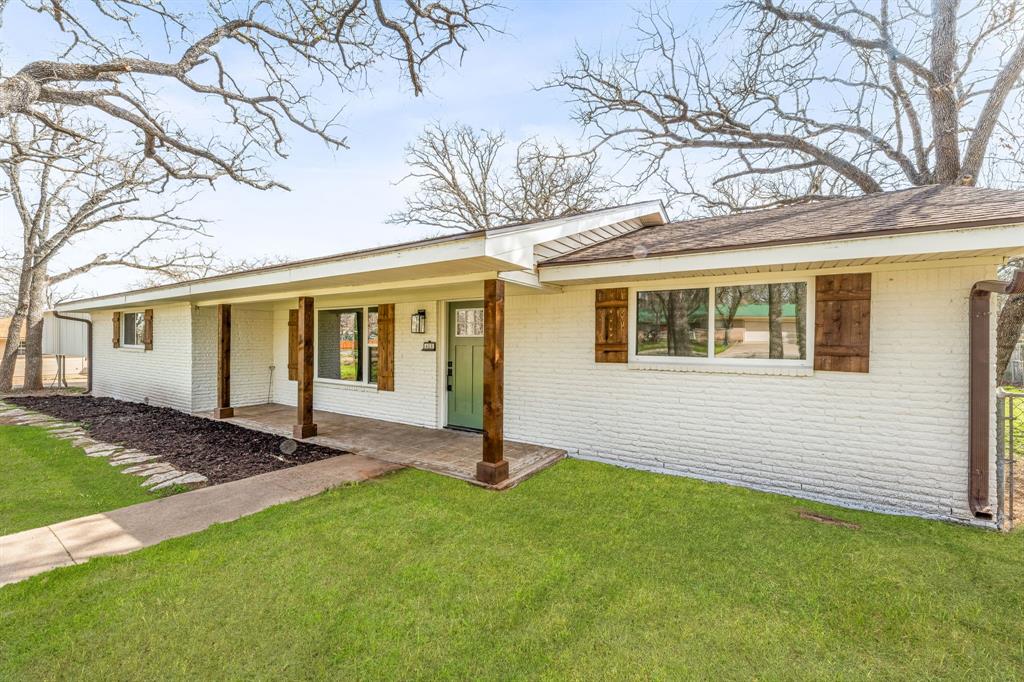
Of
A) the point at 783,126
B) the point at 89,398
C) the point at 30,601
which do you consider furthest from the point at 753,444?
the point at 89,398

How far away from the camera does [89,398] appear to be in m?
11.5

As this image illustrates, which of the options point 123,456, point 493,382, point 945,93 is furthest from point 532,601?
point 945,93

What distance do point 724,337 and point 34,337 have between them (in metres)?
18.9

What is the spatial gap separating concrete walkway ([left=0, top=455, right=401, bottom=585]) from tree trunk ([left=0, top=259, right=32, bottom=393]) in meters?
14.7

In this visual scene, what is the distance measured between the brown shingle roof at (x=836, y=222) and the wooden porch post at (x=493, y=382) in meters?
1.04

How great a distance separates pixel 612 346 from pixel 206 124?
1047 centimetres

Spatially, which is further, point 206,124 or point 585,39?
point 585,39

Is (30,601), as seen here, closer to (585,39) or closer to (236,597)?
(236,597)

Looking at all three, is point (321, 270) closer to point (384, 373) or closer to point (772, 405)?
point (384, 373)

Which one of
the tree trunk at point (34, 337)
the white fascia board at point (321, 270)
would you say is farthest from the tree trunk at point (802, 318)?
the tree trunk at point (34, 337)

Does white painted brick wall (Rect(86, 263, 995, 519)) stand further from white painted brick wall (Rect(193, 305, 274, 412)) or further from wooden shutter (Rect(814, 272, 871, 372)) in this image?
white painted brick wall (Rect(193, 305, 274, 412))

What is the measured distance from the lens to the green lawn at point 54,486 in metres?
3.97

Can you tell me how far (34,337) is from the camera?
44.2ft

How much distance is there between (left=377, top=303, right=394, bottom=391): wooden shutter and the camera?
7.79 m
